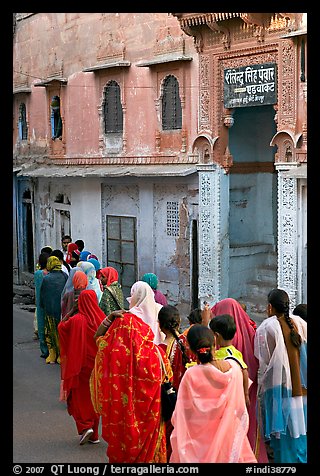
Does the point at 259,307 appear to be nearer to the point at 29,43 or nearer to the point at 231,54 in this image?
the point at 231,54

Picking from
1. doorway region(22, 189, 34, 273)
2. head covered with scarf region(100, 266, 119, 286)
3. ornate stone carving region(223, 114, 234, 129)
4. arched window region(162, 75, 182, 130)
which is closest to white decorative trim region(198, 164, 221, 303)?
ornate stone carving region(223, 114, 234, 129)

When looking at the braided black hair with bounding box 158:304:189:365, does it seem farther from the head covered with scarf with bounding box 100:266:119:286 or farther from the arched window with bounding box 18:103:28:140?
the arched window with bounding box 18:103:28:140

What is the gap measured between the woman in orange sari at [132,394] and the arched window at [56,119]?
441 inches

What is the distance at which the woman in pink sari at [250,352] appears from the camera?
5.17 meters

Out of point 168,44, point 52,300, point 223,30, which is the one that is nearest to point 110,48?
point 168,44

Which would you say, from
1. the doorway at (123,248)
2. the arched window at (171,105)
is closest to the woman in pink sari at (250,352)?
the arched window at (171,105)

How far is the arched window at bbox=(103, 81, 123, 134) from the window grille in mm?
2134

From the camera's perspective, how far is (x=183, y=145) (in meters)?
11.7

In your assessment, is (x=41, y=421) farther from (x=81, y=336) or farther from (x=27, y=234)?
(x=27, y=234)

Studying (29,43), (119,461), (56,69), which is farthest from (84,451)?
(29,43)

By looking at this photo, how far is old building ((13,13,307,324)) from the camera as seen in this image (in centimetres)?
975

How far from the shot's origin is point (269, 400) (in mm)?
5234

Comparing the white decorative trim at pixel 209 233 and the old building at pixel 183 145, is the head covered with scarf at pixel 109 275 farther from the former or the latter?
the white decorative trim at pixel 209 233

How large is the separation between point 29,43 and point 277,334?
13.2m
